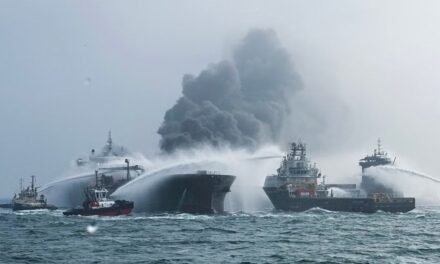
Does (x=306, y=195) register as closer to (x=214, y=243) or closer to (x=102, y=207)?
(x=102, y=207)

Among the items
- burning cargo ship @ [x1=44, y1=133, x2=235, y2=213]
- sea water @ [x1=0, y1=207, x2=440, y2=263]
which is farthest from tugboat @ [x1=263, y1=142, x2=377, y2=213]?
sea water @ [x1=0, y1=207, x2=440, y2=263]

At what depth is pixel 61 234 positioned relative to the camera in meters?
64.2

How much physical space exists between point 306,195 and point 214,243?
240ft

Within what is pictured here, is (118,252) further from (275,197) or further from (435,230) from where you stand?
(275,197)

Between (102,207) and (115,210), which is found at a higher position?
(102,207)

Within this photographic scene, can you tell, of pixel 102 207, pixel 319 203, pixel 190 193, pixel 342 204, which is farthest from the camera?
pixel 319 203

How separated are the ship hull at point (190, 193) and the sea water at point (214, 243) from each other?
16.8 meters

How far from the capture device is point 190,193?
316 ft

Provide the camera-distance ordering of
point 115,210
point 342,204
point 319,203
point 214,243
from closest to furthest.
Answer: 1. point 214,243
2. point 115,210
3. point 342,204
4. point 319,203

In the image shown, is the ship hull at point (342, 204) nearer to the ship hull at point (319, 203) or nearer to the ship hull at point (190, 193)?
the ship hull at point (319, 203)

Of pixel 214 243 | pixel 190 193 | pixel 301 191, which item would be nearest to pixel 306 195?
pixel 301 191

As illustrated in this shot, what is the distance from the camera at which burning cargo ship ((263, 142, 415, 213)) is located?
4582 inches

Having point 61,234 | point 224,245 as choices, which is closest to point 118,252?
point 224,245

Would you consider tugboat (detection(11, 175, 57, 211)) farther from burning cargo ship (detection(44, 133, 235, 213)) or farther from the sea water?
the sea water
